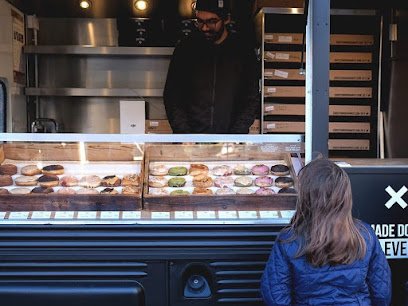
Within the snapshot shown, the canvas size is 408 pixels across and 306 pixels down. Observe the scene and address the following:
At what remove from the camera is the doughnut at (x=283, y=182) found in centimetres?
255

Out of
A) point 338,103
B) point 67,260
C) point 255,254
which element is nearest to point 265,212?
point 255,254

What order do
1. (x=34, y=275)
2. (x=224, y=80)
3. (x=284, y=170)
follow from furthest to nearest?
1. (x=224, y=80)
2. (x=284, y=170)
3. (x=34, y=275)

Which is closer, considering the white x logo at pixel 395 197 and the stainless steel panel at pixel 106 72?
the white x logo at pixel 395 197

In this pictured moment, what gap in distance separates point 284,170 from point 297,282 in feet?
2.94

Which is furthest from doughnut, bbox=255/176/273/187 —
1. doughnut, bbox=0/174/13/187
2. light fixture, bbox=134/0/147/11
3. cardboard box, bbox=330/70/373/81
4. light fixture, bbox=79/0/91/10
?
light fixture, bbox=79/0/91/10

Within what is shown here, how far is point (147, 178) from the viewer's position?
8.39 feet

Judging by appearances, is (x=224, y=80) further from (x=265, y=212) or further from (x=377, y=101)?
(x=377, y=101)

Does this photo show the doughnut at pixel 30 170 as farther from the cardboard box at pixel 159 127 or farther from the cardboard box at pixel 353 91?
the cardboard box at pixel 353 91

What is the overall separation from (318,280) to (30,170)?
151 centimetres

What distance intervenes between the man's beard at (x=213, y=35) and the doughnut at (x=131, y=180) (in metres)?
1.25

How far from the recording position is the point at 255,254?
2.36 m

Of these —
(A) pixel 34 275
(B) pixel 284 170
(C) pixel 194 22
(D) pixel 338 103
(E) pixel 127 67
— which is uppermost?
(C) pixel 194 22

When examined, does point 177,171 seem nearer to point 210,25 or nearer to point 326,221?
point 326,221

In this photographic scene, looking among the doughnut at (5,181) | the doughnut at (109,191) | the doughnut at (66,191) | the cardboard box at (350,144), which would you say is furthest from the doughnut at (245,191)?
the cardboard box at (350,144)
